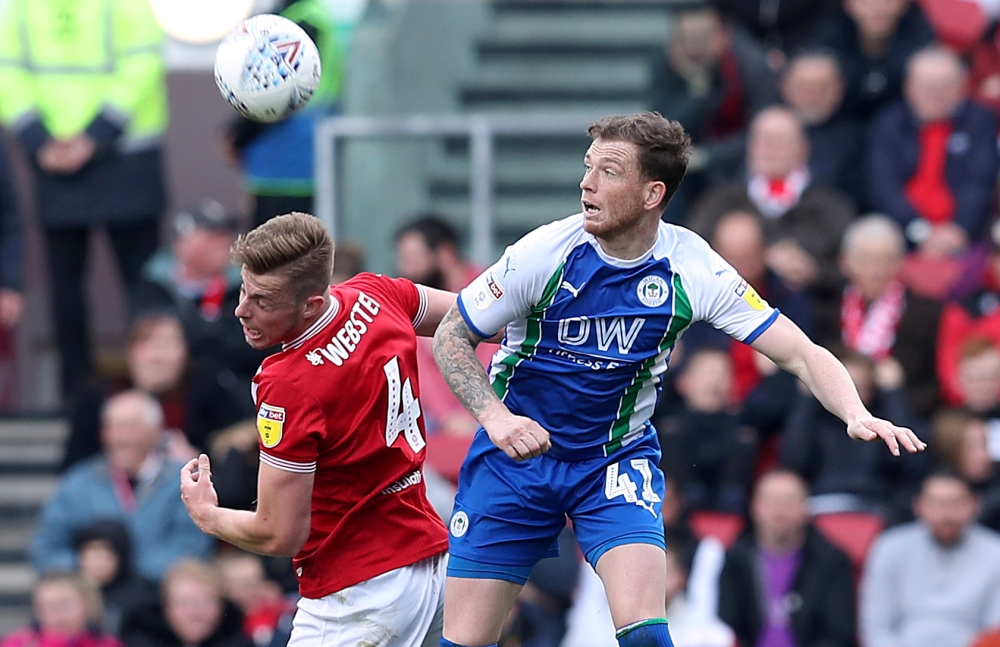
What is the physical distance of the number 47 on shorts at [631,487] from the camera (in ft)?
19.6

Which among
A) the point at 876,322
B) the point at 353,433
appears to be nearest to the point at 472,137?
the point at 876,322

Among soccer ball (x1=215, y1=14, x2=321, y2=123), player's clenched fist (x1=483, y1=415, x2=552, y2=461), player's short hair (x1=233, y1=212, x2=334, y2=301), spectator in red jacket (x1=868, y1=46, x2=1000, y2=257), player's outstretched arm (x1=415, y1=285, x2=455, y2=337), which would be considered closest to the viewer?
player's short hair (x1=233, y1=212, x2=334, y2=301)

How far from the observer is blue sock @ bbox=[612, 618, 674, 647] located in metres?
5.76

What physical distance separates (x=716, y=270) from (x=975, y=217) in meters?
5.25

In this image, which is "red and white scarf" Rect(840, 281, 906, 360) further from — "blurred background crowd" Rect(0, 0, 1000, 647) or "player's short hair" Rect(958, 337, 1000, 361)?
"player's short hair" Rect(958, 337, 1000, 361)

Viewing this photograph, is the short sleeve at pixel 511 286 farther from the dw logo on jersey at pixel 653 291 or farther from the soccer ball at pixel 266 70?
the soccer ball at pixel 266 70

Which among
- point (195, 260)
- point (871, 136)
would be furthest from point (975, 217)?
point (195, 260)

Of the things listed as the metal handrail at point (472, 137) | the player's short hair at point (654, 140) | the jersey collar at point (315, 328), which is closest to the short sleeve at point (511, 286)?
the player's short hair at point (654, 140)

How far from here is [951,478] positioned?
8969 millimetres

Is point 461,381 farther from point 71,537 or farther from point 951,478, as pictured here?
point 71,537

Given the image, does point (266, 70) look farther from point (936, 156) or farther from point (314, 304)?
point (936, 156)

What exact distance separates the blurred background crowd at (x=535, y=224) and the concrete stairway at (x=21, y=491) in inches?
0.8

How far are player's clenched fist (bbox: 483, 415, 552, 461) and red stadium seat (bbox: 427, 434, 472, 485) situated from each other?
4.18m

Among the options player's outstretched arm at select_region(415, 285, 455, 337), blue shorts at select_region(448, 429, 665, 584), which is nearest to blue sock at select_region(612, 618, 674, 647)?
blue shorts at select_region(448, 429, 665, 584)
